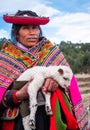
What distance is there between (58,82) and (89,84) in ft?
123

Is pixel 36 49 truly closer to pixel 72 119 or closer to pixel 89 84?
pixel 72 119

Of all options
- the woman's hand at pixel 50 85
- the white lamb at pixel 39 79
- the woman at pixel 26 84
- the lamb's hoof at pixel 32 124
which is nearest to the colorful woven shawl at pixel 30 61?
the woman at pixel 26 84

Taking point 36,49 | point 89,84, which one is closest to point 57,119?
point 36,49

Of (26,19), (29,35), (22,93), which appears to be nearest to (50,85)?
(22,93)

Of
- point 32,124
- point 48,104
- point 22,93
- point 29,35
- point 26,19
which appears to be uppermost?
point 26,19

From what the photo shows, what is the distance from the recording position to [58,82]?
3736 millimetres

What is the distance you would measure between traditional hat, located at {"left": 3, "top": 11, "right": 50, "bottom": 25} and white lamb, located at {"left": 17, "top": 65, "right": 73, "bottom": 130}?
424 millimetres

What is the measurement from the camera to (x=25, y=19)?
3941 mm

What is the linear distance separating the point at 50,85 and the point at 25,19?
0.65 m

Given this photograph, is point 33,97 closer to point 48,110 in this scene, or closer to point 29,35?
point 48,110

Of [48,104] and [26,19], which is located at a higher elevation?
[26,19]

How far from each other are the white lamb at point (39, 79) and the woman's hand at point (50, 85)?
28 mm

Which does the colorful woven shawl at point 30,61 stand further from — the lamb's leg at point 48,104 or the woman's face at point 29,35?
the lamb's leg at point 48,104

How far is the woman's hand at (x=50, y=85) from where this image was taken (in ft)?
12.0
